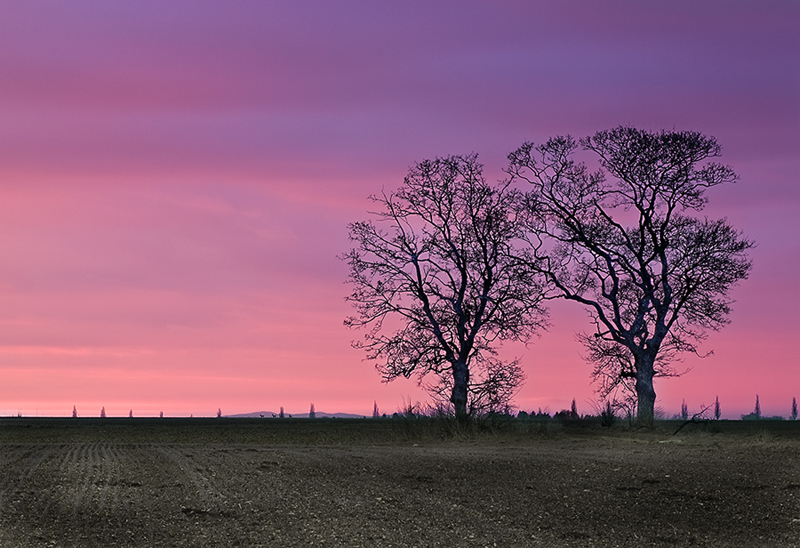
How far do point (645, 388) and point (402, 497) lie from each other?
2207cm

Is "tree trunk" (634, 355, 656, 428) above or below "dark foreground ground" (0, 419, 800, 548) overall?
above

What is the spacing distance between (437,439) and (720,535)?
59.5 feet

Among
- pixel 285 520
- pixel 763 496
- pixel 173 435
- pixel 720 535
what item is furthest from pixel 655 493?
pixel 173 435

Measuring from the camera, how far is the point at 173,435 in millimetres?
33375

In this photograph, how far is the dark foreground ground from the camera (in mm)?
12469

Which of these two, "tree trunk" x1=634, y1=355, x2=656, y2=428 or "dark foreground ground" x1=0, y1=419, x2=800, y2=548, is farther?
"tree trunk" x1=634, y1=355, x2=656, y2=428

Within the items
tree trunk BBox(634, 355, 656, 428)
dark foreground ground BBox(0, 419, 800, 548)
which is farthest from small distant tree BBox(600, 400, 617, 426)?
dark foreground ground BBox(0, 419, 800, 548)

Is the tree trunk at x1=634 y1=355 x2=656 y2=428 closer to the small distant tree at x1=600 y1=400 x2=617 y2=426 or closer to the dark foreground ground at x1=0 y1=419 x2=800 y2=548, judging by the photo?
the small distant tree at x1=600 y1=400 x2=617 y2=426

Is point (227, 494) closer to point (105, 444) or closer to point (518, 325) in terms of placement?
point (105, 444)

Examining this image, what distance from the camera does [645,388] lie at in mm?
35188

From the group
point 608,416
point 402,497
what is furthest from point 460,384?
point 402,497

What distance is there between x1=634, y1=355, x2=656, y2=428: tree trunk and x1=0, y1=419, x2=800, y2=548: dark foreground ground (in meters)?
10.7

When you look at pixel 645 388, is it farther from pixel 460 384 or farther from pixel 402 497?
pixel 402 497

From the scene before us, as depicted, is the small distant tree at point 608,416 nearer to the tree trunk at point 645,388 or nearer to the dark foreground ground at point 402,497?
the tree trunk at point 645,388
